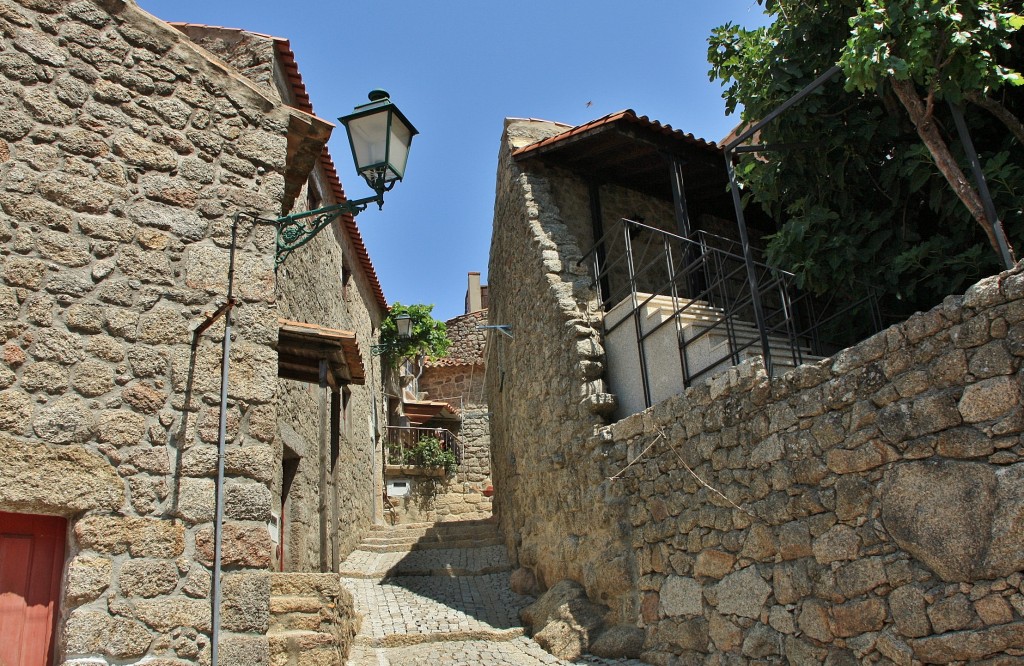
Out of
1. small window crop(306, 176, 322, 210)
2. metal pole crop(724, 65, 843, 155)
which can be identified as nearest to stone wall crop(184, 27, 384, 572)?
small window crop(306, 176, 322, 210)

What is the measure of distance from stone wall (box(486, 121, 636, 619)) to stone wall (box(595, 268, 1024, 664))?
2.50 feet

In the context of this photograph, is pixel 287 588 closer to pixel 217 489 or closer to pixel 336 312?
pixel 217 489

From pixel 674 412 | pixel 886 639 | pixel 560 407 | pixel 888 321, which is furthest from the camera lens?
pixel 560 407

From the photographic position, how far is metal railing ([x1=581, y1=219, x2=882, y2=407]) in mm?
6547

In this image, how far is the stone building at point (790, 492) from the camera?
392cm

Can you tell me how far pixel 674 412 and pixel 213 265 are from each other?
380 centimetres

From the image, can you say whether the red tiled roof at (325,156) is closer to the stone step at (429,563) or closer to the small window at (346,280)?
the small window at (346,280)

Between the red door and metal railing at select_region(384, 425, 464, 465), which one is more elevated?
metal railing at select_region(384, 425, 464, 465)

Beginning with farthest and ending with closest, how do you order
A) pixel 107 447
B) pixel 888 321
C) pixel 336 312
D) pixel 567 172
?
pixel 336 312 → pixel 567 172 → pixel 888 321 → pixel 107 447

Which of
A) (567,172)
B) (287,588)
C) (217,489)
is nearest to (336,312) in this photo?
(567,172)

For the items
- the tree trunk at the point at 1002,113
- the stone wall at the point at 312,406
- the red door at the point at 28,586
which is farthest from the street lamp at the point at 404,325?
the red door at the point at 28,586

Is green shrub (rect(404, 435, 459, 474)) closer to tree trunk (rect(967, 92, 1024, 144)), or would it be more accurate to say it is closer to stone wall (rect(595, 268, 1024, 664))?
stone wall (rect(595, 268, 1024, 664))

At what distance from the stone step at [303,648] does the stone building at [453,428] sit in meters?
7.73

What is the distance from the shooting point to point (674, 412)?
6.51 m
